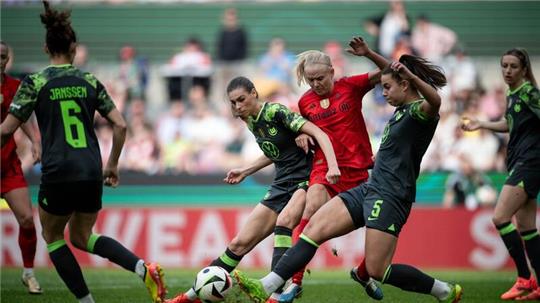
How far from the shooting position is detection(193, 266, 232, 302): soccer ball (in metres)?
8.20

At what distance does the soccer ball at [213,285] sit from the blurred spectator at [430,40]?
12048mm

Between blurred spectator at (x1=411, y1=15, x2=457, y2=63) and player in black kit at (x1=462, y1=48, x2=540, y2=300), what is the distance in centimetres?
886

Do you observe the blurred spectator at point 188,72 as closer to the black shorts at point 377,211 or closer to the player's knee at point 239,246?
the player's knee at point 239,246

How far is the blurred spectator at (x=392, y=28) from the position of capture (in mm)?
19708

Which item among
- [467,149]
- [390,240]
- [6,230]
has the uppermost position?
[390,240]

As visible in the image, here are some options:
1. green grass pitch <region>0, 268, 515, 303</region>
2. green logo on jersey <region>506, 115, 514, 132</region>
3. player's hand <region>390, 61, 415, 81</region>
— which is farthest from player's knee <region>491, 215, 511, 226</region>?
player's hand <region>390, 61, 415, 81</region>

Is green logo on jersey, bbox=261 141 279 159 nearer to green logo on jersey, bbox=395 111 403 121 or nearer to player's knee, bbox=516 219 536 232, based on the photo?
green logo on jersey, bbox=395 111 403 121

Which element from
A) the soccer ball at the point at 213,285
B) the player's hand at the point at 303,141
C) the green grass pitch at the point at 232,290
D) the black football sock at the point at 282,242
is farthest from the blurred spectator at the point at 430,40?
the soccer ball at the point at 213,285

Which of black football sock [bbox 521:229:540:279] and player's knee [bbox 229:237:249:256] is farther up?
player's knee [bbox 229:237:249:256]

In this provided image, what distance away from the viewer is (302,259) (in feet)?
27.0

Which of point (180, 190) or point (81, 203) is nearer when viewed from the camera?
point (81, 203)

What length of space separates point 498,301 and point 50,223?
485 cm

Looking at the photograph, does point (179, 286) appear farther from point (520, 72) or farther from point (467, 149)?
point (467, 149)

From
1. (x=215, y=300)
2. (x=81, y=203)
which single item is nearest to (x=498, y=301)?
(x=215, y=300)
